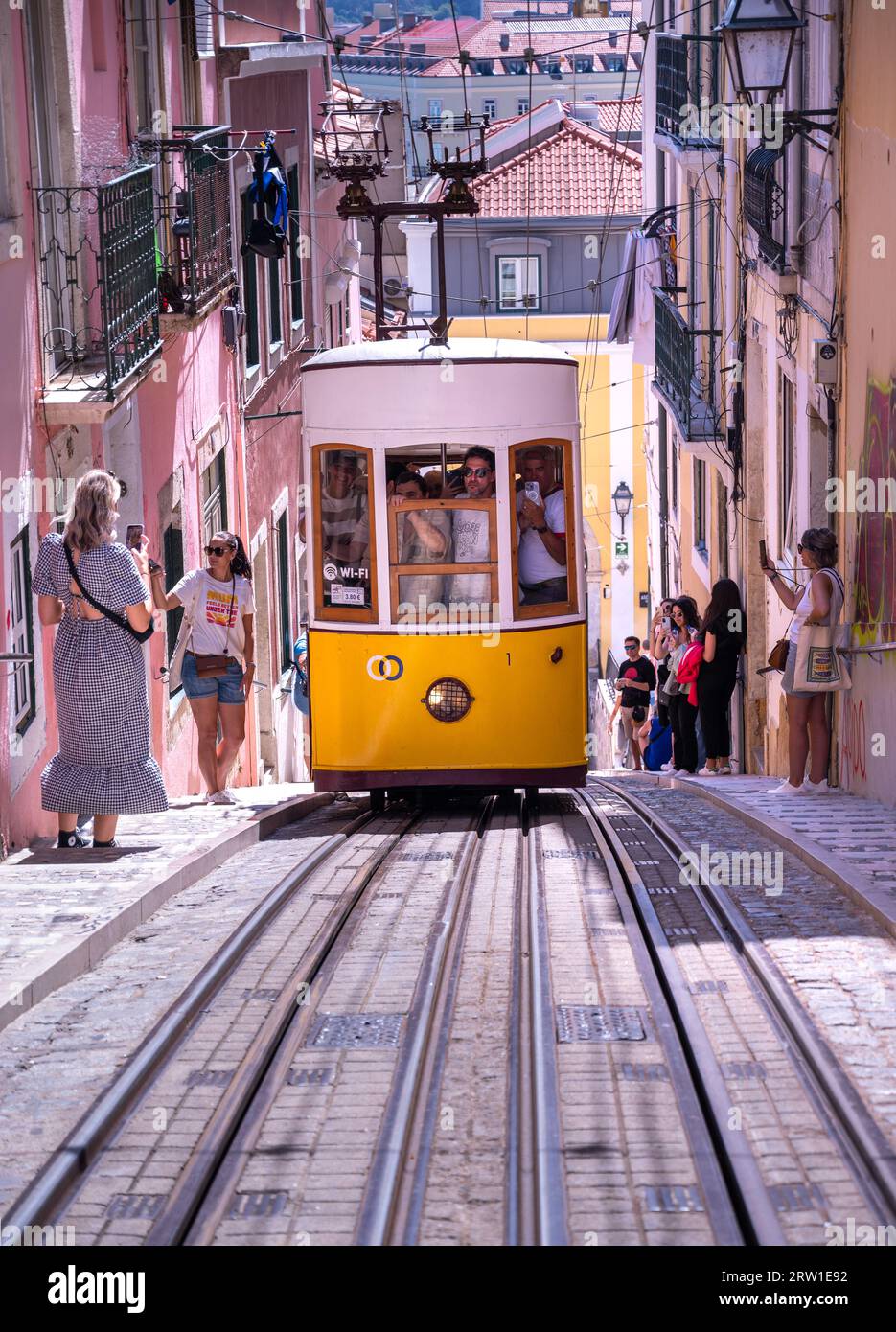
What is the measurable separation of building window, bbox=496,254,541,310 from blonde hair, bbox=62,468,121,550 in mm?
31424

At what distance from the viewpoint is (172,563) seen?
54.4ft

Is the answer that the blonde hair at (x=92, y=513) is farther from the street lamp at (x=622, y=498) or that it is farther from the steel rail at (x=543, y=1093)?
the street lamp at (x=622, y=498)

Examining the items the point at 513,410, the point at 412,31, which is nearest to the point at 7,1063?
the point at 513,410

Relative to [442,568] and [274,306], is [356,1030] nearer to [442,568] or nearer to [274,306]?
[442,568]

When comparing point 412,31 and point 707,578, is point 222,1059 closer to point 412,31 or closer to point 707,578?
point 707,578

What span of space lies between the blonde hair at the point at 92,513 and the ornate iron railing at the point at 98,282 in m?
2.13

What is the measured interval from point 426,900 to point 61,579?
90.4 inches

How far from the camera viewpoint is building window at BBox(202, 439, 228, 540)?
18500mm

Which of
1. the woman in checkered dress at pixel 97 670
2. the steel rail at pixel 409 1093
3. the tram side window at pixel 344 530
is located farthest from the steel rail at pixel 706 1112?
the tram side window at pixel 344 530

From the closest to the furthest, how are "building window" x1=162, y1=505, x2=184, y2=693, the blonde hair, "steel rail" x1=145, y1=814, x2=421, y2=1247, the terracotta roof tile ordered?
1. "steel rail" x1=145, y1=814, x2=421, y2=1247
2. the blonde hair
3. "building window" x1=162, y1=505, x2=184, y2=693
4. the terracotta roof tile

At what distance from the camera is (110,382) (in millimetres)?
11391

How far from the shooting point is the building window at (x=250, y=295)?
21.0 meters

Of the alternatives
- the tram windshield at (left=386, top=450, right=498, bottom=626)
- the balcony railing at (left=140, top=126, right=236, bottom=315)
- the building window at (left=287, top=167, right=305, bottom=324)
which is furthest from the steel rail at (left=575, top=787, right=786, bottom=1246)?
the building window at (left=287, top=167, right=305, bottom=324)

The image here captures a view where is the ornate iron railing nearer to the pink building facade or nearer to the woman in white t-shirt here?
the pink building facade
